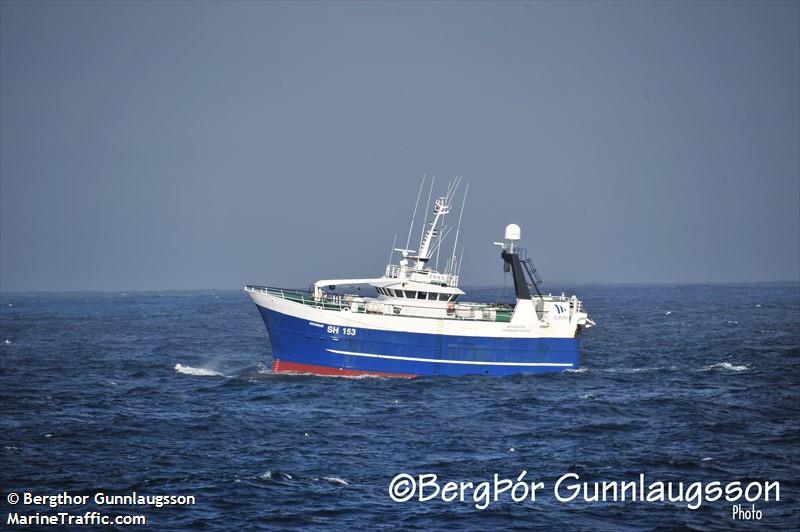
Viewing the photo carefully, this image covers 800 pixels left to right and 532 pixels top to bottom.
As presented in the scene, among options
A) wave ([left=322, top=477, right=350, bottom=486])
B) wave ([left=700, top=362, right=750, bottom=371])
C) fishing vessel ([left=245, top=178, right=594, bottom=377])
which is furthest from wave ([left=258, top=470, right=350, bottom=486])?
wave ([left=700, top=362, right=750, bottom=371])

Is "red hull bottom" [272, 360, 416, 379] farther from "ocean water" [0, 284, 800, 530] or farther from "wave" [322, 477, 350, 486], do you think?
"wave" [322, 477, 350, 486]

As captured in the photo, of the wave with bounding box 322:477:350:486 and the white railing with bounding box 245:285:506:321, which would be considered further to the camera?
the white railing with bounding box 245:285:506:321

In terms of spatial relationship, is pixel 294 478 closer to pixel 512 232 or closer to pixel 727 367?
A: pixel 512 232

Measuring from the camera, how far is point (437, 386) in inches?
1794

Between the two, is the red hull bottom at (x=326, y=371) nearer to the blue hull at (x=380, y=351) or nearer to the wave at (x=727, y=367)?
the blue hull at (x=380, y=351)

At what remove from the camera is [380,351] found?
47.6 meters

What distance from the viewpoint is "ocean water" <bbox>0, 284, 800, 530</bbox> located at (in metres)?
25.2

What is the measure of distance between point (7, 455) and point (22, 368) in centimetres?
2690

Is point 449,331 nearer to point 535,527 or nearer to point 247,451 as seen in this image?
point 247,451

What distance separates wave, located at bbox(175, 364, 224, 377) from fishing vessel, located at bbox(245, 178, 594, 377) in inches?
206

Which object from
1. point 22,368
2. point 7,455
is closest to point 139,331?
point 22,368

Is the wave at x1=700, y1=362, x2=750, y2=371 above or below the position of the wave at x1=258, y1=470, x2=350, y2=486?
above

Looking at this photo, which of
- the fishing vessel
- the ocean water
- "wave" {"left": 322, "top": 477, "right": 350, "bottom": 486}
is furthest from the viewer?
the fishing vessel

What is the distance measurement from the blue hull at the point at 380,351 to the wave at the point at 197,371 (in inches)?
207
